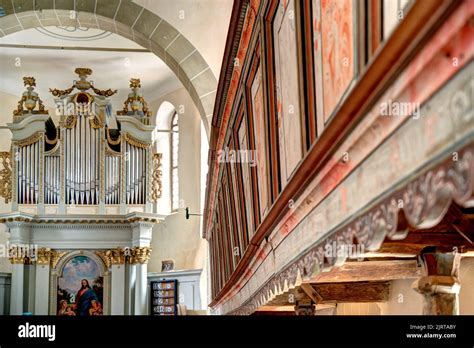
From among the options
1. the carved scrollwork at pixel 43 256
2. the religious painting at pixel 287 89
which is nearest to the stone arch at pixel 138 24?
the religious painting at pixel 287 89

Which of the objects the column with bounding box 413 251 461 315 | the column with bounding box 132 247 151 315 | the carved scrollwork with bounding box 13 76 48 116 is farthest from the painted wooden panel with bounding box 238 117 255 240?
the carved scrollwork with bounding box 13 76 48 116

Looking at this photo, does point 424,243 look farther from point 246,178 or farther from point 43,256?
point 43,256

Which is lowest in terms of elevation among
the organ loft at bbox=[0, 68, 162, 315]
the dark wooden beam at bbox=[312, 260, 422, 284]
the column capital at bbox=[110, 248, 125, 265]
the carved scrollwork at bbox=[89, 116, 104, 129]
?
the dark wooden beam at bbox=[312, 260, 422, 284]

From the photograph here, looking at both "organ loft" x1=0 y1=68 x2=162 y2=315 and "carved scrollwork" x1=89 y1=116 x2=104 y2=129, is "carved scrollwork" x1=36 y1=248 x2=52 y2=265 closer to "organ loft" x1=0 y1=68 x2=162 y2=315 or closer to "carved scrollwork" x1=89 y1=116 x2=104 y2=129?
"organ loft" x1=0 y1=68 x2=162 y2=315

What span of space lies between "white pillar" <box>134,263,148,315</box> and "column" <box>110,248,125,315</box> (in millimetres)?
298

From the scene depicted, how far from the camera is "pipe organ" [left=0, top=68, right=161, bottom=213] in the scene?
691 inches

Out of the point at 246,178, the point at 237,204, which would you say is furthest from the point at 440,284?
the point at 237,204

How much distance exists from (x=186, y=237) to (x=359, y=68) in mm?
16566

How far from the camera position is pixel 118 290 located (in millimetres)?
17219

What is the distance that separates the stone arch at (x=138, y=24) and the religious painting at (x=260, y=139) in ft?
18.1

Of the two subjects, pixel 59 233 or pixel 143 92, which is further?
pixel 143 92

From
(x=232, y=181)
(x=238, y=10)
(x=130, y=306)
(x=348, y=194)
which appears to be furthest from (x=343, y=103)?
(x=130, y=306)
